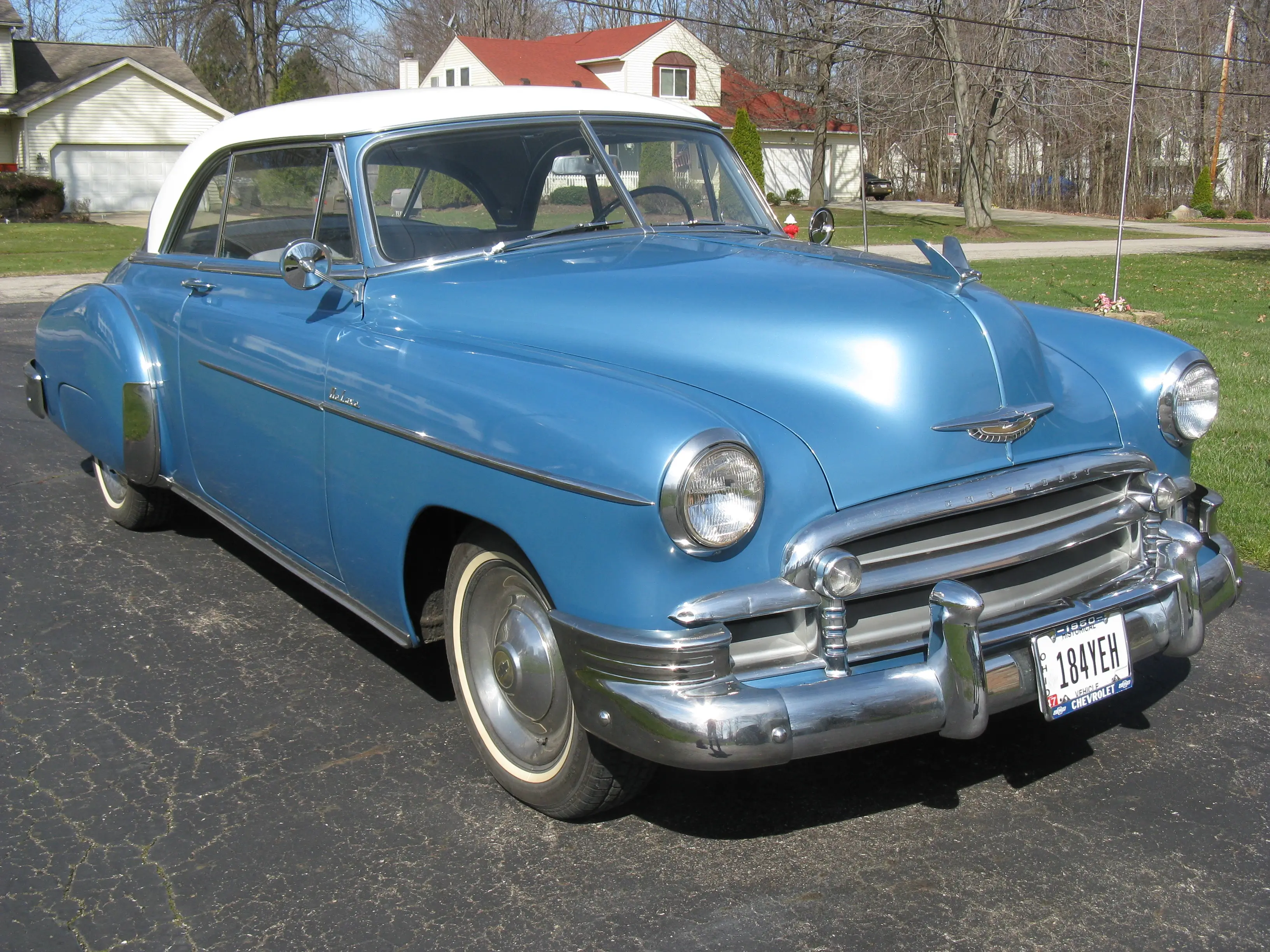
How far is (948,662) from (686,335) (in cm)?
100

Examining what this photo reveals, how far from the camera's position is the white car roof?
3.75m

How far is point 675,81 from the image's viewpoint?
144 feet

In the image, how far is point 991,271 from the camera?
17672mm

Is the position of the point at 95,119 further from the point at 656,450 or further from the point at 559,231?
the point at 656,450

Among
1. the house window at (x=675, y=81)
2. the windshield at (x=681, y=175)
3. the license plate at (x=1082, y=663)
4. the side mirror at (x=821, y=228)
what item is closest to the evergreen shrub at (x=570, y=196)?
the windshield at (x=681, y=175)

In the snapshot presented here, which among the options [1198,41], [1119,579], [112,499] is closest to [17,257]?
[112,499]

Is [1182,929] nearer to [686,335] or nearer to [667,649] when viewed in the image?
[667,649]

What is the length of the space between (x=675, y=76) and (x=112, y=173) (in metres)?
19.5

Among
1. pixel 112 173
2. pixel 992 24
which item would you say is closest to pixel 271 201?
pixel 992 24

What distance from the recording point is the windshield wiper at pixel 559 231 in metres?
3.67

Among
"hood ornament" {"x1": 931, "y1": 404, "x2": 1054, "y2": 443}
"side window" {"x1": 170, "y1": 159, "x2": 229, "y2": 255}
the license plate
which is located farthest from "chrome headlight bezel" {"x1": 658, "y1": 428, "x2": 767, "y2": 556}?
"side window" {"x1": 170, "y1": 159, "x2": 229, "y2": 255}

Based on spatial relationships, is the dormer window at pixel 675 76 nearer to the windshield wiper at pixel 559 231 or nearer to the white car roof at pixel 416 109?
the white car roof at pixel 416 109

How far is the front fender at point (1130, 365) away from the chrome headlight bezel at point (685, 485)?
131cm

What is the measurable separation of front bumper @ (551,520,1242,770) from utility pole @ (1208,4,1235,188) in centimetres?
3849
